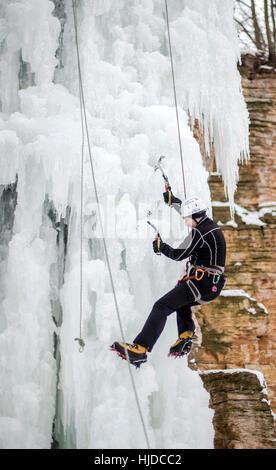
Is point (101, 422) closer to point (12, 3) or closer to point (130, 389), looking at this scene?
point (130, 389)

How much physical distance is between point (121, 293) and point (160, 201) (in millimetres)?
889

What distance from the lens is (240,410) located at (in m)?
5.32

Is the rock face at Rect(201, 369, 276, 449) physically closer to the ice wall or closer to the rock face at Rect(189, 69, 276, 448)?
the rock face at Rect(189, 69, 276, 448)

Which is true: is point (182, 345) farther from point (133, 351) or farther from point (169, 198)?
point (169, 198)

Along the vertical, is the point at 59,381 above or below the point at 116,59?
below

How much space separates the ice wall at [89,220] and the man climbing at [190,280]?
0.45 metres

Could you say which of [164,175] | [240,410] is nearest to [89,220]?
[164,175]

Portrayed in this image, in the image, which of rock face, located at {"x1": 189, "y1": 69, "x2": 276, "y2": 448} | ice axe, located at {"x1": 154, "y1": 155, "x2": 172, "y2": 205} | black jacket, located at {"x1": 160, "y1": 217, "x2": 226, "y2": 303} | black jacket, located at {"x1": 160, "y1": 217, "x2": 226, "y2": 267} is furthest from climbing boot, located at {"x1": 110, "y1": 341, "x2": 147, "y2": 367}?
rock face, located at {"x1": 189, "y1": 69, "x2": 276, "y2": 448}

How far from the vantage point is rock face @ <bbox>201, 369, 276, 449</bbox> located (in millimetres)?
5156

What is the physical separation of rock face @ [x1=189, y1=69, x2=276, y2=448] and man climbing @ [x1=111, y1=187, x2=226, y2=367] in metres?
2.40

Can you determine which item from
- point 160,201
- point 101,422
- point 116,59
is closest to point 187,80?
point 116,59

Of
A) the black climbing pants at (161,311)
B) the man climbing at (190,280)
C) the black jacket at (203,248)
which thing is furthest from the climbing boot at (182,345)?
the black jacket at (203,248)

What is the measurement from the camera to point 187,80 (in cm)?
481

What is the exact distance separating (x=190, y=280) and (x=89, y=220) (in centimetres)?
117
